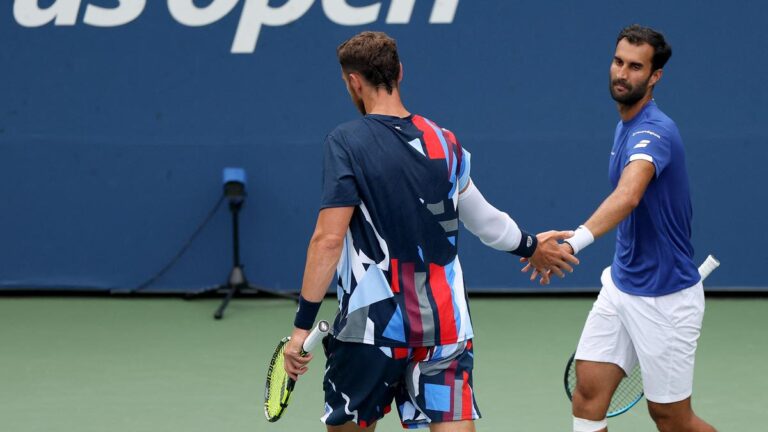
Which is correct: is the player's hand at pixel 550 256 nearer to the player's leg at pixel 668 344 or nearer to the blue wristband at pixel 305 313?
the player's leg at pixel 668 344

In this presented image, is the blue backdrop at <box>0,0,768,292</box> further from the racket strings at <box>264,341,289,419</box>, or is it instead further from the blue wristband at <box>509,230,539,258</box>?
the racket strings at <box>264,341,289,419</box>

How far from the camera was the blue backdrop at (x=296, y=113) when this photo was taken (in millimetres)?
8125

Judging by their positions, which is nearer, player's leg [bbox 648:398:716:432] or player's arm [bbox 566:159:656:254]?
player's arm [bbox 566:159:656:254]

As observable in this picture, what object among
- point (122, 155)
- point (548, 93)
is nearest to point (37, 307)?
point (122, 155)

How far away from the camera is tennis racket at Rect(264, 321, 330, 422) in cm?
371

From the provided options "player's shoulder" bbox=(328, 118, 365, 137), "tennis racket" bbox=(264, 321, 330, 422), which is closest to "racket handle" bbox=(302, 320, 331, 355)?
"tennis racket" bbox=(264, 321, 330, 422)

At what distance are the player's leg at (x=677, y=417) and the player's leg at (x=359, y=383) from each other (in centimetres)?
115

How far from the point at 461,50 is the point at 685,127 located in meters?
1.57

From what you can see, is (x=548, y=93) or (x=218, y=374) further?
(x=548, y=93)

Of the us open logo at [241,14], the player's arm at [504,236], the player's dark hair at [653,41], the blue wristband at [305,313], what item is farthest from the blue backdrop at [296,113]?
the blue wristband at [305,313]

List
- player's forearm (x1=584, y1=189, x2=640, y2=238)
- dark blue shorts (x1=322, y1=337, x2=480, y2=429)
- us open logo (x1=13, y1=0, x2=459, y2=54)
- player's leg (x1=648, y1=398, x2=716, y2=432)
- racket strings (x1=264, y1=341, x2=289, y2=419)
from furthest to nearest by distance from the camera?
1. us open logo (x1=13, y1=0, x2=459, y2=54)
2. player's leg (x1=648, y1=398, x2=716, y2=432)
3. player's forearm (x1=584, y1=189, x2=640, y2=238)
4. racket strings (x1=264, y1=341, x2=289, y2=419)
5. dark blue shorts (x1=322, y1=337, x2=480, y2=429)

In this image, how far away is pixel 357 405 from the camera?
3.75 metres

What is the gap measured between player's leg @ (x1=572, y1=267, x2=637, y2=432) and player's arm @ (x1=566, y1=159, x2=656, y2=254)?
359mm

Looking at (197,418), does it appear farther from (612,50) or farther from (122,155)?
(612,50)
